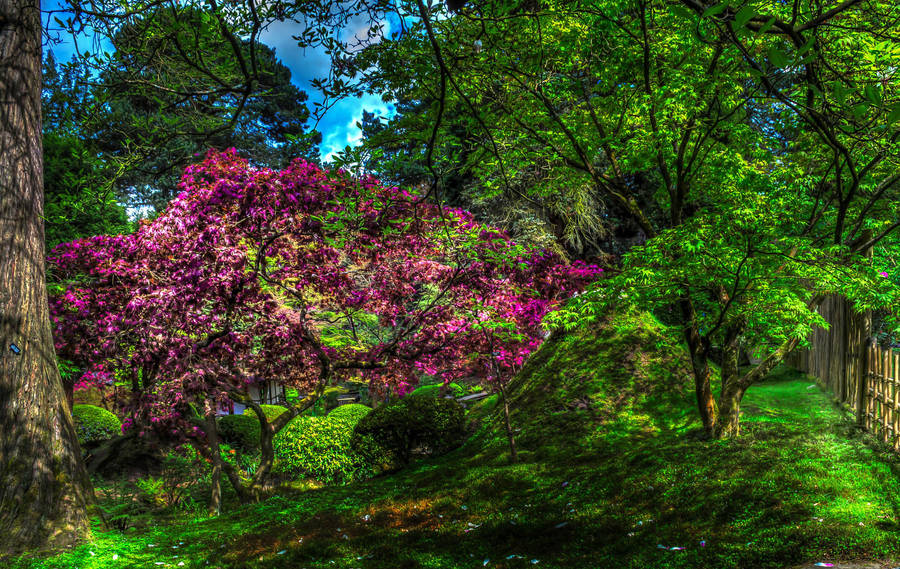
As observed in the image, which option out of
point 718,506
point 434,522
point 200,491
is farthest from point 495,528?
point 200,491

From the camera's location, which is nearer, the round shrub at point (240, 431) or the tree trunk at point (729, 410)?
the tree trunk at point (729, 410)

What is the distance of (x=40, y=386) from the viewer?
14.1 ft

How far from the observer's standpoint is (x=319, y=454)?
7.82 metres

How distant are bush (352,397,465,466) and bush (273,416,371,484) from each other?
0.21 m

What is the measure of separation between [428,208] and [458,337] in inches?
70.3

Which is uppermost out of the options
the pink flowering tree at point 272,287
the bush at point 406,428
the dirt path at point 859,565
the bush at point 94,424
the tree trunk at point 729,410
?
the pink flowering tree at point 272,287

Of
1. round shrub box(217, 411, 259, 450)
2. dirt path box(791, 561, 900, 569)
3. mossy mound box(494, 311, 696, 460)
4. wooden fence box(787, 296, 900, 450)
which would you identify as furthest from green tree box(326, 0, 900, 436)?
round shrub box(217, 411, 259, 450)

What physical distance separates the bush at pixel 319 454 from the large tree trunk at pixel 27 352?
134 inches

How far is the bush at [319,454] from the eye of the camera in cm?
777

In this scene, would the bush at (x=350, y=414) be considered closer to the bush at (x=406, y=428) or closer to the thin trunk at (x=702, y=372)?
the bush at (x=406, y=428)

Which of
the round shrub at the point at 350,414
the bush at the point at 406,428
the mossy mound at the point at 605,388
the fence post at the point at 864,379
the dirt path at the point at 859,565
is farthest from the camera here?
the round shrub at the point at 350,414

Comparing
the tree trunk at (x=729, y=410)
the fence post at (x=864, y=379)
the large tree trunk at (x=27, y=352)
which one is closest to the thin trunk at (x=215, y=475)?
the large tree trunk at (x=27, y=352)

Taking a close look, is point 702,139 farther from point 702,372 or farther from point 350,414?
point 350,414

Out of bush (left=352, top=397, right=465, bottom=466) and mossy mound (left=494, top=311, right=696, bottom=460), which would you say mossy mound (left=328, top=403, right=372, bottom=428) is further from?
mossy mound (left=494, top=311, right=696, bottom=460)
